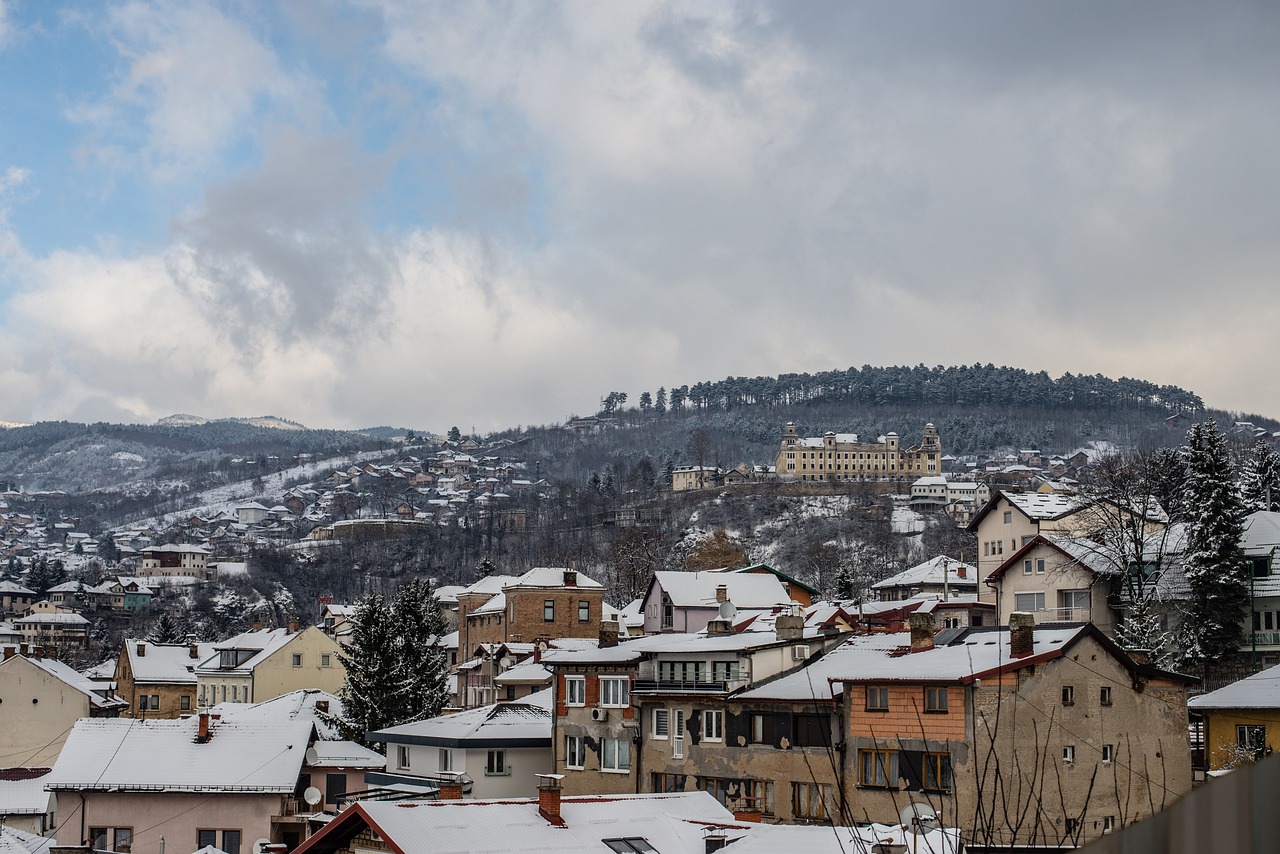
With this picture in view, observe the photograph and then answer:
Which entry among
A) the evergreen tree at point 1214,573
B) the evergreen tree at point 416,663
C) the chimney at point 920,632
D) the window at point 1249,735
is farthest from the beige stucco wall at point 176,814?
the evergreen tree at point 1214,573

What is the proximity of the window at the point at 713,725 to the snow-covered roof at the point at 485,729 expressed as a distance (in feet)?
19.5

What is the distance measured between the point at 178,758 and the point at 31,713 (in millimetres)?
29217

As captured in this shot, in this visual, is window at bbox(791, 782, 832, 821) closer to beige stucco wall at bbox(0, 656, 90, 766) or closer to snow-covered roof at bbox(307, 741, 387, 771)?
snow-covered roof at bbox(307, 741, 387, 771)

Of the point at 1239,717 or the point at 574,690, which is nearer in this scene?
the point at 1239,717

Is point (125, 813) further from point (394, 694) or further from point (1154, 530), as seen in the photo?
point (1154, 530)

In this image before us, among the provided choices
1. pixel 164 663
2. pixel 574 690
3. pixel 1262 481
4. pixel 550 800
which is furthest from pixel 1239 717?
pixel 164 663

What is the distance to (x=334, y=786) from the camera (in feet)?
133

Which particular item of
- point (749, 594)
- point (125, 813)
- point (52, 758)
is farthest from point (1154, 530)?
point (52, 758)

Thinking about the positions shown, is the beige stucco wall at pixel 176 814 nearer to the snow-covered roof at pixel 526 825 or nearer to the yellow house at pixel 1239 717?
the snow-covered roof at pixel 526 825

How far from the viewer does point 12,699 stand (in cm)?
6184

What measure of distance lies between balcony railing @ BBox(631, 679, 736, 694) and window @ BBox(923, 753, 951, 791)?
23.6 ft

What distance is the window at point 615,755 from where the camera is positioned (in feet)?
121

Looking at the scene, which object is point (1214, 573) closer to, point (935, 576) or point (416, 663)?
point (416, 663)

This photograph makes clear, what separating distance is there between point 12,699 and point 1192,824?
6712 centimetres
